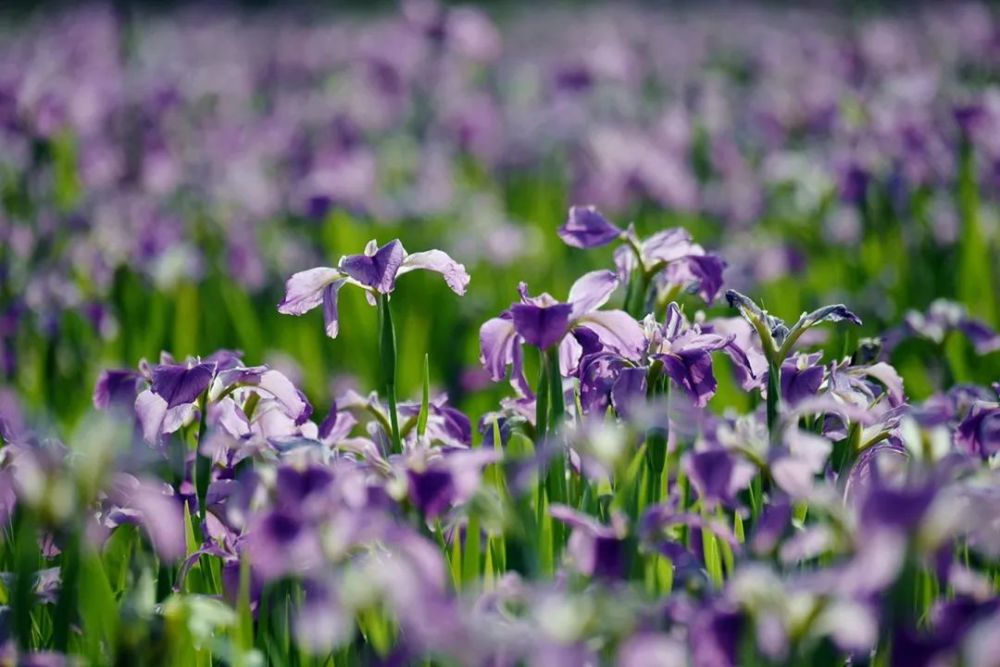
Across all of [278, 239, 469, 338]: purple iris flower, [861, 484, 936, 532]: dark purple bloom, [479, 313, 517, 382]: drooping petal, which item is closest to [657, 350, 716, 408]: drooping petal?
[479, 313, 517, 382]: drooping petal

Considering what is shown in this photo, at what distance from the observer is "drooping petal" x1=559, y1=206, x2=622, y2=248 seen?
208cm

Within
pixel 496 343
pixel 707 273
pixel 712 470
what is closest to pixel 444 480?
pixel 712 470

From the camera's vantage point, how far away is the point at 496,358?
178 centimetres

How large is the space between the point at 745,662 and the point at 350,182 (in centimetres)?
384

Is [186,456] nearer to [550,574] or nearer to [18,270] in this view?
[550,574]

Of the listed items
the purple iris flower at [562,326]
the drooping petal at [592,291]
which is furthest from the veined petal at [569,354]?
the drooping petal at [592,291]

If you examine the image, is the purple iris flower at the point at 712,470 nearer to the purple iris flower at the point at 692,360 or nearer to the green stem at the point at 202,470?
the purple iris flower at the point at 692,360

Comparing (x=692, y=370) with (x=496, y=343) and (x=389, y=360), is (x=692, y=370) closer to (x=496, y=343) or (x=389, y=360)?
(x=496, y=343)

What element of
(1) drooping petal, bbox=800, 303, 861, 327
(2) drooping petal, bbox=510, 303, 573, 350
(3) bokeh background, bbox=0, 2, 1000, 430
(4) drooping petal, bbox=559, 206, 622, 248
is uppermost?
(4) drooping petal, bbox=559, 206, 622, 248

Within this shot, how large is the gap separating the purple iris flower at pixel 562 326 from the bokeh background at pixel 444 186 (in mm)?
372

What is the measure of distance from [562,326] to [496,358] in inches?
6.8

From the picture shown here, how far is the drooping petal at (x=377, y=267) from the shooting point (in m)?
1.79

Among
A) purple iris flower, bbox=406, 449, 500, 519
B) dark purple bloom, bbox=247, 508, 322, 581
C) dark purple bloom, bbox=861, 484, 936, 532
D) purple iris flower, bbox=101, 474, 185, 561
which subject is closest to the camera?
dark purple bloom, bbox=861, 484, 936, 532

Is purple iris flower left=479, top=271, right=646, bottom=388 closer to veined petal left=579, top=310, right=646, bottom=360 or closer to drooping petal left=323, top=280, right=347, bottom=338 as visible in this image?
veined petal left=579, top=310, right=646, bottom=360
